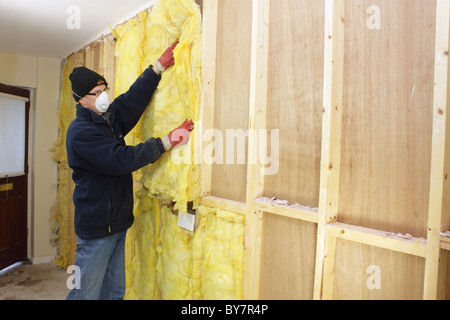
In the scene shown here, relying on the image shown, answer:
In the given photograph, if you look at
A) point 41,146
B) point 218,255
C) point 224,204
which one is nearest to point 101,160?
point 224,204

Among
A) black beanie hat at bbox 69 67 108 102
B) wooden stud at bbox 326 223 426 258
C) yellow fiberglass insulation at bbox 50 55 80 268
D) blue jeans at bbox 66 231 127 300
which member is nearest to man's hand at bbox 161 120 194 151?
black beanie hat at bbox 69 67 108 102

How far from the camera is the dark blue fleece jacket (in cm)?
160

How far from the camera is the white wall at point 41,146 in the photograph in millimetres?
3534

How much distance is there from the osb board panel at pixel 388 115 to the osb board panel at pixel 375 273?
0.34 feet

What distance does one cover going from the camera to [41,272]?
3.46 m

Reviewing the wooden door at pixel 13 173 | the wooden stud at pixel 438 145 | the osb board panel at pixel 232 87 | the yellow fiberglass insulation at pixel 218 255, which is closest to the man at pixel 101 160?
the osb board panel at pixel 232 87

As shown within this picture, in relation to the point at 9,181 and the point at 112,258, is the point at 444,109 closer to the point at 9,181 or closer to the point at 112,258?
the point at 112,258

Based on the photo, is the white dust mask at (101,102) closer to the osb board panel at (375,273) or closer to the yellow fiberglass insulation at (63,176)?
the osb board panel at (375,273)

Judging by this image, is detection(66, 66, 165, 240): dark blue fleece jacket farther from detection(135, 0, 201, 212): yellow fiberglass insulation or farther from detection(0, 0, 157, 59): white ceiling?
detection(0, 0, 157, 59): white ceiling

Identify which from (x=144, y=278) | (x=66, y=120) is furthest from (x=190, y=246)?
(x=66, y=120)

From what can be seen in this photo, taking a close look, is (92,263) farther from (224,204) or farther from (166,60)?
(166,60)

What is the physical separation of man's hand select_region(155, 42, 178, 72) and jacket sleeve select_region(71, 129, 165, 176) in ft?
1.66

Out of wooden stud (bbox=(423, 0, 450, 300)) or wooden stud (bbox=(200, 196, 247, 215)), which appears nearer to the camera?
wooden stud (bbox=(423, 0, 450, 300))
